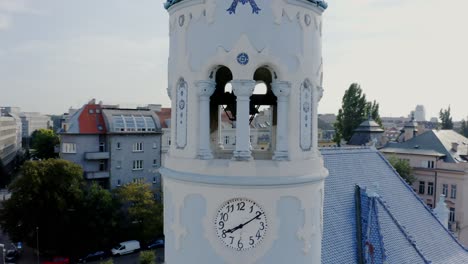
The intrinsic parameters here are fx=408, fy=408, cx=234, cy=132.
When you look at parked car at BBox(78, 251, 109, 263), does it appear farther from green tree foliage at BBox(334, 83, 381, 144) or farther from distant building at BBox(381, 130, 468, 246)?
green tree foliage at BBox(334, 83, 381, 144)

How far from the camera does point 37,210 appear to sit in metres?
39.5

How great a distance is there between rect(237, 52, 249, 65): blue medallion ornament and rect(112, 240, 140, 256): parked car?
3906 cm

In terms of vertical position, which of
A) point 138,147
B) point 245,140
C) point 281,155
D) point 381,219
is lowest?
point 381,219

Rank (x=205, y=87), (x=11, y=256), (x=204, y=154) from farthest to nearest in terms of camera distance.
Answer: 1. (x=11, y=256)
2. (x=204, y=154)
3. (x=205, y=87)

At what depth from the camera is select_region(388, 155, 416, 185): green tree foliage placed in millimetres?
52291

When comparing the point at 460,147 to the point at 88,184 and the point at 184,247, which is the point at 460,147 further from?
the point at 184,247

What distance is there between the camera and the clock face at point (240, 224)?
28.7 ft

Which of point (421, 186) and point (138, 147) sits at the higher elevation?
point (138, 147)

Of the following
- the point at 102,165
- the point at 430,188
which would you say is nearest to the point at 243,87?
the point at 102,165

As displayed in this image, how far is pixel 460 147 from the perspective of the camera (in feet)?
186

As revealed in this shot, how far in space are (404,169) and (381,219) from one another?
3948 centimetres

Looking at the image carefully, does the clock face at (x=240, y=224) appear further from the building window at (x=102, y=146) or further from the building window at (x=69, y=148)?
the building window at (x=102, y=146)

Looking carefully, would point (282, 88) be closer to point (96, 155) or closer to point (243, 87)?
point (243, 87)

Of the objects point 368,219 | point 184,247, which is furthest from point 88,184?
point 184,247
